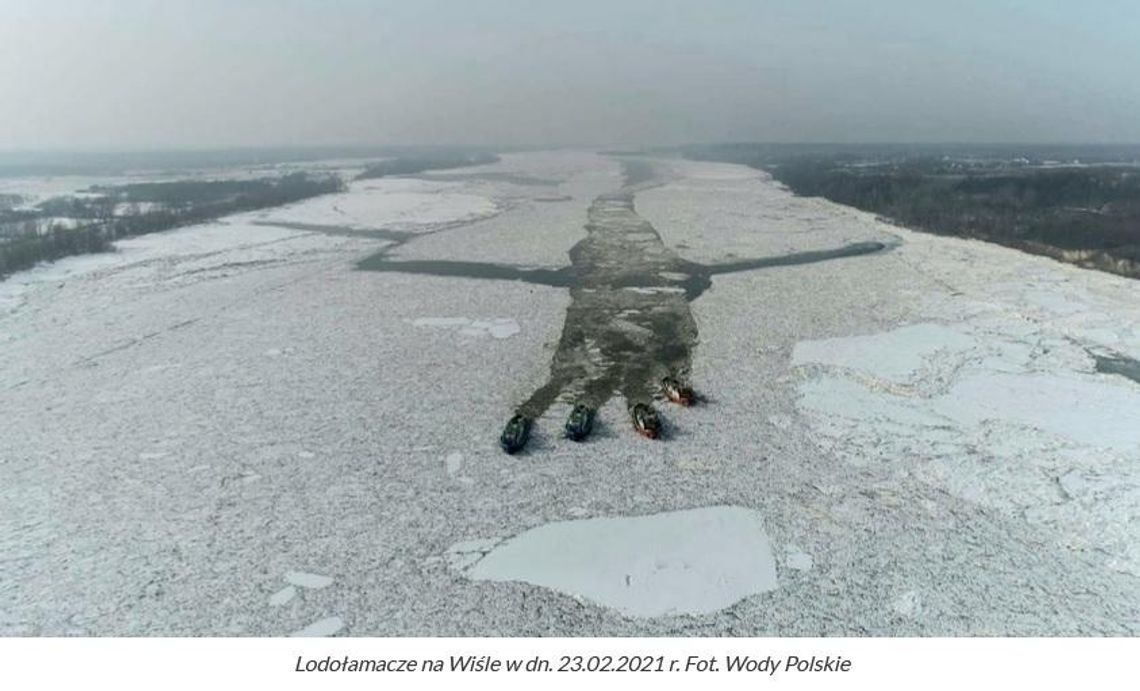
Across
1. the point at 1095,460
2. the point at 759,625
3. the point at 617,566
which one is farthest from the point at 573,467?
the point at 1095,460

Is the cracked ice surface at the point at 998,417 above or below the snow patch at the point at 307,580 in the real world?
above

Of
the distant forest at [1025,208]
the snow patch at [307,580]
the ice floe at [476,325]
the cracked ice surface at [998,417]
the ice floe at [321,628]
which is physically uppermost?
the distant forest at [1025,208]

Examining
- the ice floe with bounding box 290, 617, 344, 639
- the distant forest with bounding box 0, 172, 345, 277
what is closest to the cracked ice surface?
the ice floe with bounding box 290, 617, 344, 639

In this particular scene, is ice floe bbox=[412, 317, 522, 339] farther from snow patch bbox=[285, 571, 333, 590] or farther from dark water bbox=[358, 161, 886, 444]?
snow patch bbox=[285, 571, 333, 590]

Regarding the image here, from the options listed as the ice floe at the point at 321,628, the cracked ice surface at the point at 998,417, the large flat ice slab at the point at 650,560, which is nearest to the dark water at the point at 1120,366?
the cracked ice surface at the point at 998,417

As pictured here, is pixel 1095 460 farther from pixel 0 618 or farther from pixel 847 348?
pixel 0 618

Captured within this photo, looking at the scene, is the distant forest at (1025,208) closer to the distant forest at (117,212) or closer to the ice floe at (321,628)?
the ice floe at (321,628)
